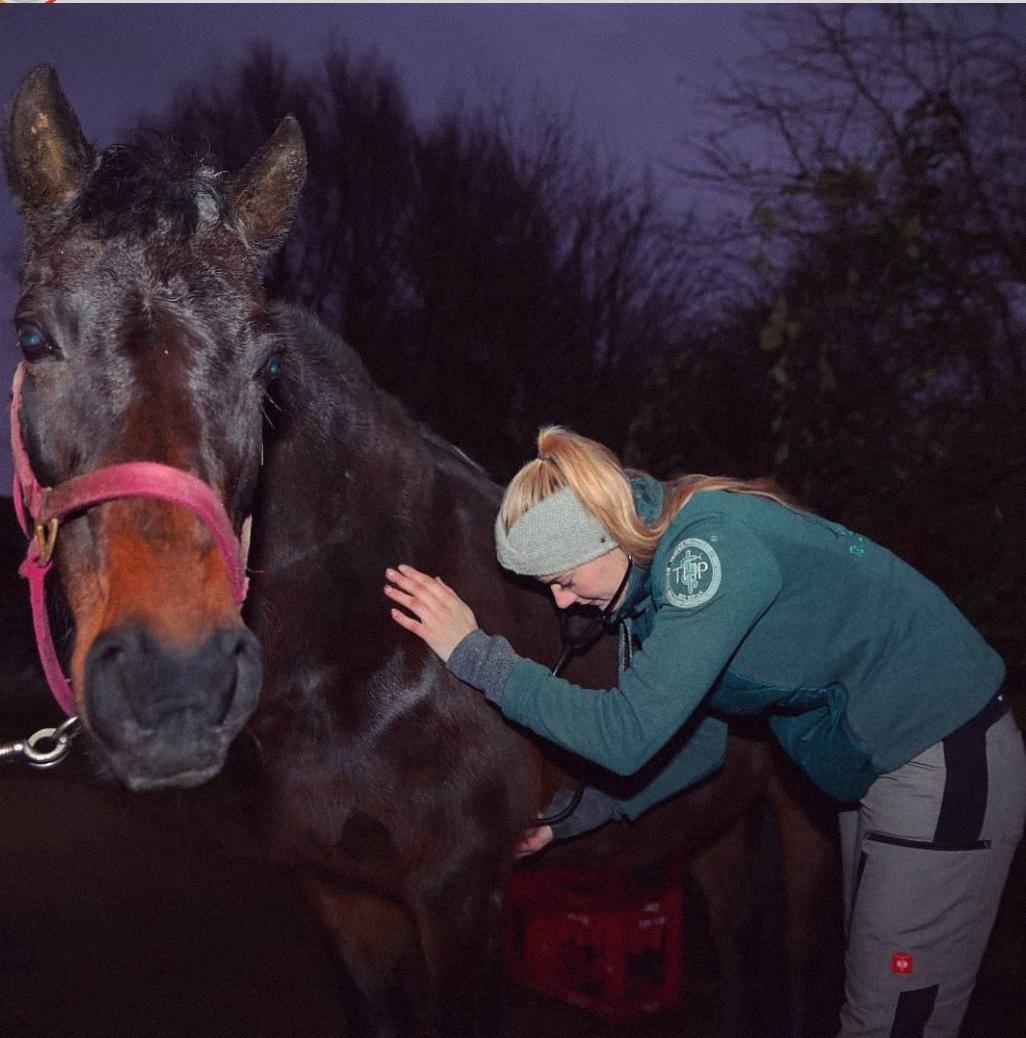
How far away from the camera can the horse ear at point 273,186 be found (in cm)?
240

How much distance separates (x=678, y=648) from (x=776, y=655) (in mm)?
313

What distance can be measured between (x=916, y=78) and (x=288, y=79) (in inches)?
434

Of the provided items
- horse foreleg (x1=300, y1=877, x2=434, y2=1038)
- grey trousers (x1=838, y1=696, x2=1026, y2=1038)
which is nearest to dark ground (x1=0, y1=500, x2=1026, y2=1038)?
horse foreleg (x1=300, y1=877, x2=434, y2=1038)

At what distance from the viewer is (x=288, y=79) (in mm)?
14367

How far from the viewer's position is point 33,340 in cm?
190

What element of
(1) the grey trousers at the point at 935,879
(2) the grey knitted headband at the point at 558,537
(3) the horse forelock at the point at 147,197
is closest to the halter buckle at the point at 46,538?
(3) the horse forelock at the point at 147,197

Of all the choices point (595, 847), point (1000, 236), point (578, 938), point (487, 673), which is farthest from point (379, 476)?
point (1000, 236)

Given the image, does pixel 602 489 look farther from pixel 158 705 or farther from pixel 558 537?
pixel 158 705

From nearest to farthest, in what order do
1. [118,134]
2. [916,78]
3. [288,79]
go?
[118,134], [916,78], [288,79]

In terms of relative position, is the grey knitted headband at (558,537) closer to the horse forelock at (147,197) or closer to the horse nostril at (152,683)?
the horse nostril at (152,683)

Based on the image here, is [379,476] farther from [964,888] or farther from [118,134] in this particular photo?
[964,888]

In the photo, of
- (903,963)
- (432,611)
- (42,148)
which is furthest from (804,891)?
(42,148)

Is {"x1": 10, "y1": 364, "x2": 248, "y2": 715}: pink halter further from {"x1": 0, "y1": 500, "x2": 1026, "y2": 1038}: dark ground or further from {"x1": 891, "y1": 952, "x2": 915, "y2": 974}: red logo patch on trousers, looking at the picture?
{"x1": 891, "y1": 952, "x2": 915, "y2": 974}: red logo patch on trousers

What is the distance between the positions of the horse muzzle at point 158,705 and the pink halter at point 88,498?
0.74ft
